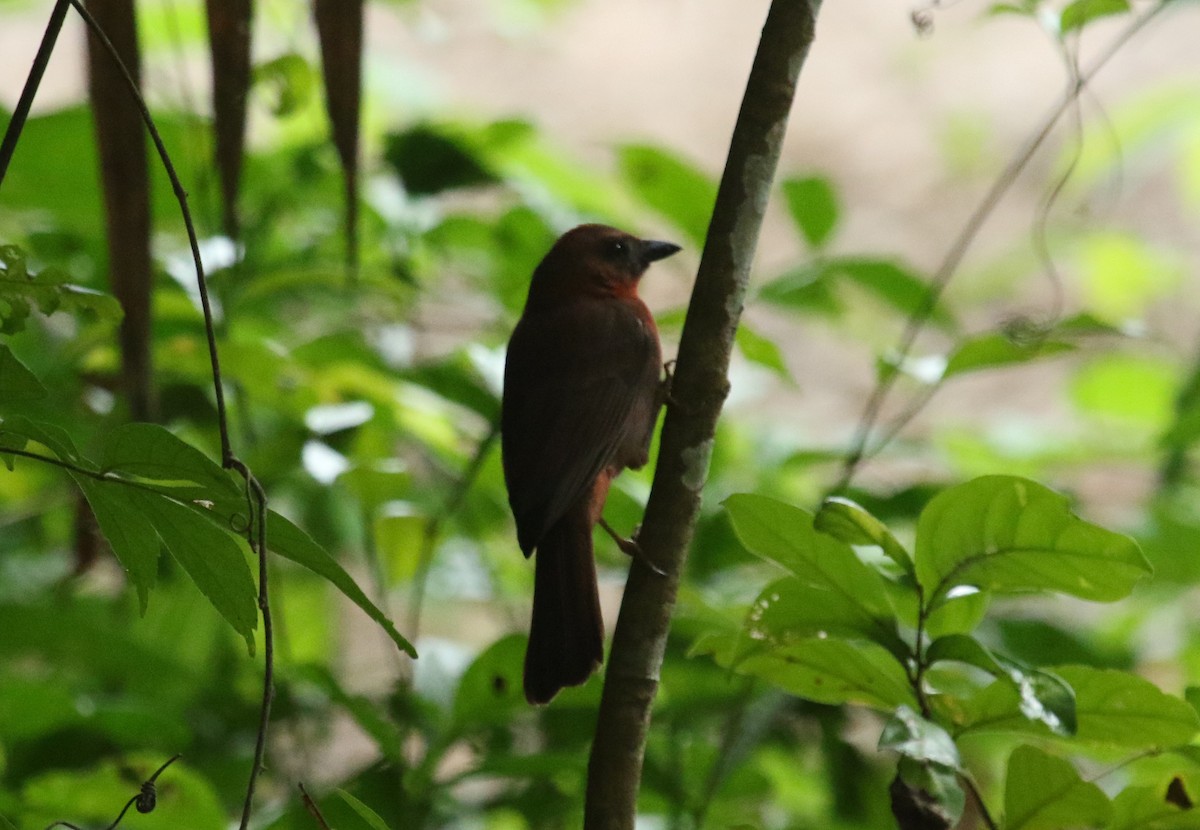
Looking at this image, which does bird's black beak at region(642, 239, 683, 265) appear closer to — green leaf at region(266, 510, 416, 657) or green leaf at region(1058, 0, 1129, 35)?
green leaf at region(1058, 0, 1129, 35)

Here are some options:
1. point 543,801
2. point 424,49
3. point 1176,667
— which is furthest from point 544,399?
point 424,49

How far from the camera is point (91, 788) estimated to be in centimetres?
173

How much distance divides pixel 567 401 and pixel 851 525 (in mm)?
835

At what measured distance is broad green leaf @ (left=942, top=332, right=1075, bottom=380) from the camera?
1.73 metres

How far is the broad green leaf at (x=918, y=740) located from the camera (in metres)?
1.05

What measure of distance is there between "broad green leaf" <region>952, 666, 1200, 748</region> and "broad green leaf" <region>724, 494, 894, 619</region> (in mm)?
127

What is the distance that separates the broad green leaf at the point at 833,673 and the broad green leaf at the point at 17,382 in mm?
699

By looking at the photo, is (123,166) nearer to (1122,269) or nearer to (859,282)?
(859,282)

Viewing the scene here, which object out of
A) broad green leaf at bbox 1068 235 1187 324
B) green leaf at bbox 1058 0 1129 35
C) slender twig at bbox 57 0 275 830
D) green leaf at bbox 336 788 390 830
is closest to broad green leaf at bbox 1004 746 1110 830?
green leaf at bbox 336 788 390 830

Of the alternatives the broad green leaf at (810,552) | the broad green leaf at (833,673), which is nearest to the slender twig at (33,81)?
the broad green leaf at (810,552)

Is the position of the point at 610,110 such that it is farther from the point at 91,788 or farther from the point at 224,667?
the point at 91,788

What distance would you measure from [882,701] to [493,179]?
1615 millimetres

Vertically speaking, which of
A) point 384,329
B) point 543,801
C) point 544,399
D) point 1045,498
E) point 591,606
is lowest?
point 543,801

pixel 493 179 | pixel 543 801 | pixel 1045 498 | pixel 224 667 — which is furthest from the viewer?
pixel 224 667
